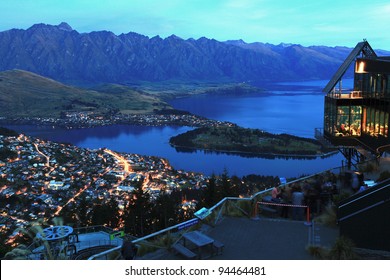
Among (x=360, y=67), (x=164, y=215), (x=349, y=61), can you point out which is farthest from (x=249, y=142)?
(x=360, y=67)

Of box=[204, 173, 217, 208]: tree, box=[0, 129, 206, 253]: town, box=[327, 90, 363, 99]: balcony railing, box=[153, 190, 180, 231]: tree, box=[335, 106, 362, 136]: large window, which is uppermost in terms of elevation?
box=[327, 90, 363, 99]: balcony railing

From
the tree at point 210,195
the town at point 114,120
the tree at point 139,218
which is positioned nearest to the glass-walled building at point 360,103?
the tree at point 210,195

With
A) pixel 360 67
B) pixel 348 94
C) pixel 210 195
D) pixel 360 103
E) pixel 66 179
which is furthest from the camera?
pixel 66 179

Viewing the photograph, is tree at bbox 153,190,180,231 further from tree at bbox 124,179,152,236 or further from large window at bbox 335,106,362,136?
large window at bbox 335,106,362,136

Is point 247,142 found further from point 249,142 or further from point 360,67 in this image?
point 360,67

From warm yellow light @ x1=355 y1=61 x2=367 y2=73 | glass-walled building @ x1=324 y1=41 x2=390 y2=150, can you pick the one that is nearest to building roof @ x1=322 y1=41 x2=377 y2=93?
glass-walled building @ x1=324 y1=41 x2=390 y2=150

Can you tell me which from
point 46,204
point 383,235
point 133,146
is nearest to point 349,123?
point 383,235
